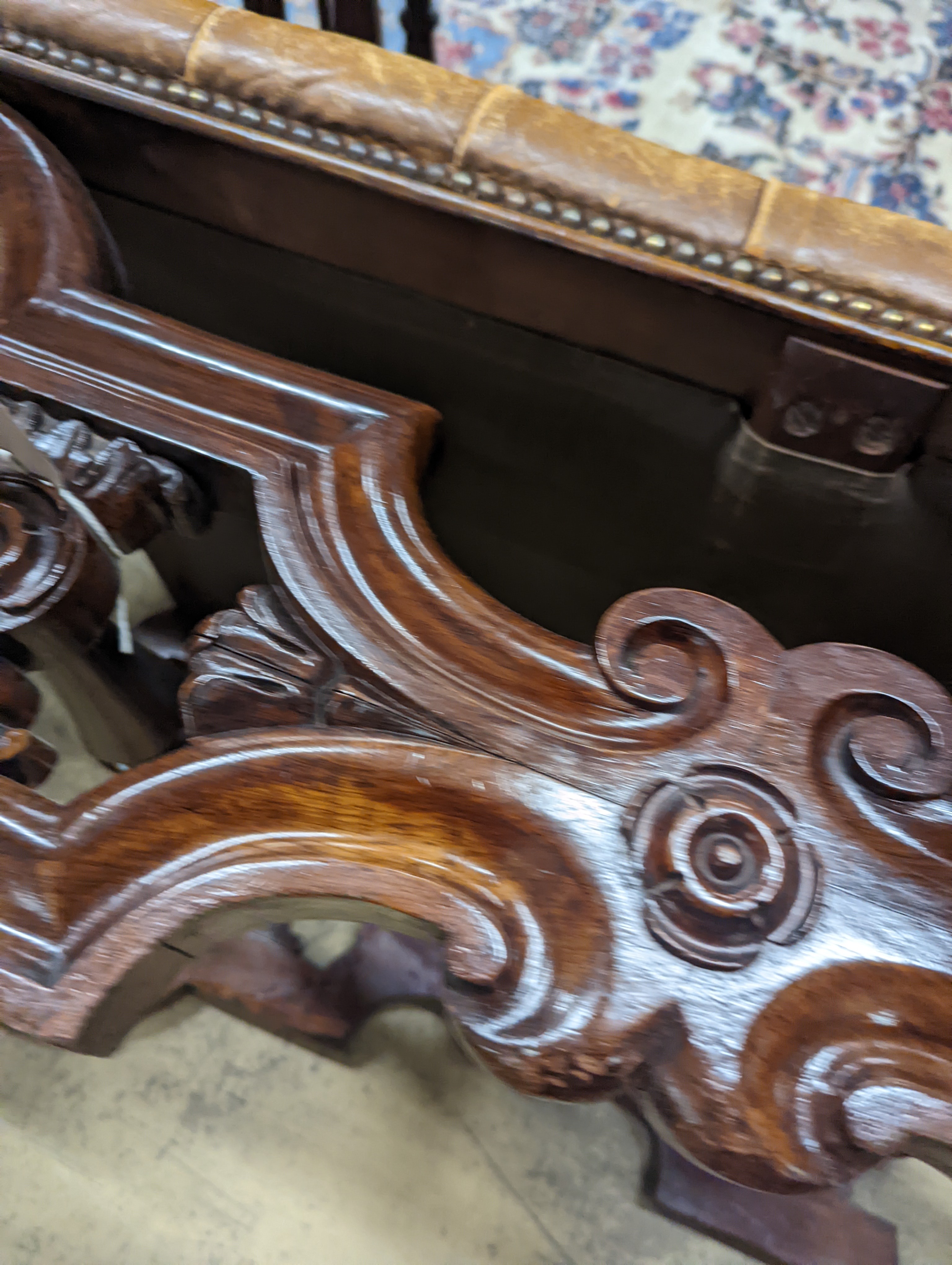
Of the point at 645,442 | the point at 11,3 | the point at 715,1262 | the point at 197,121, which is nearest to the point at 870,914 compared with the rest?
the point at 645,442

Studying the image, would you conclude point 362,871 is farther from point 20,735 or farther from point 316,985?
point 316,985

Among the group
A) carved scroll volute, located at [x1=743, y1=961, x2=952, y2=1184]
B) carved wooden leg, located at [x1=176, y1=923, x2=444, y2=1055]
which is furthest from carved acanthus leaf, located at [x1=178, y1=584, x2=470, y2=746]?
carved wooden leg, located at [x1=176, y1=923, x2=444, y2=1055]

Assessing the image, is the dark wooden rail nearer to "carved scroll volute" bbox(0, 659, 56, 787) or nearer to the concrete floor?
"carved scroll volute" bbox(0, 659, 56, 787)

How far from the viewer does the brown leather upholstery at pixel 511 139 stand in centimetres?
51

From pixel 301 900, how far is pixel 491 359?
1.39ft

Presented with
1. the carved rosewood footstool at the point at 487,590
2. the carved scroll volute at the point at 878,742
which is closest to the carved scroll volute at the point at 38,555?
the carved rosewood footstool at the point at 487,590

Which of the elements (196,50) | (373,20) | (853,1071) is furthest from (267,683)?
(373,20)

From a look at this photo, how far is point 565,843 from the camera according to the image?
1.24 feet

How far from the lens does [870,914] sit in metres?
0.36

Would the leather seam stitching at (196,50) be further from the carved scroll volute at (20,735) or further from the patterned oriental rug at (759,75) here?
the patterned oriental rug at (759,75)

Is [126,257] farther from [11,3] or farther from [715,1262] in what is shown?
[715,1262]

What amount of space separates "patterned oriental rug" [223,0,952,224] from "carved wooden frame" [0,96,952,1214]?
87 cm

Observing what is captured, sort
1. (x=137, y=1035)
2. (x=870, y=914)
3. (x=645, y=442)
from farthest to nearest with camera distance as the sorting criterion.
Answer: (x=645, y=442), (x=137, y=1035), (x=870, y=914)

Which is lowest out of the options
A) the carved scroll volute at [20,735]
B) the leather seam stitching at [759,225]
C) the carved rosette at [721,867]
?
the carved scroll volute at [20,735]
